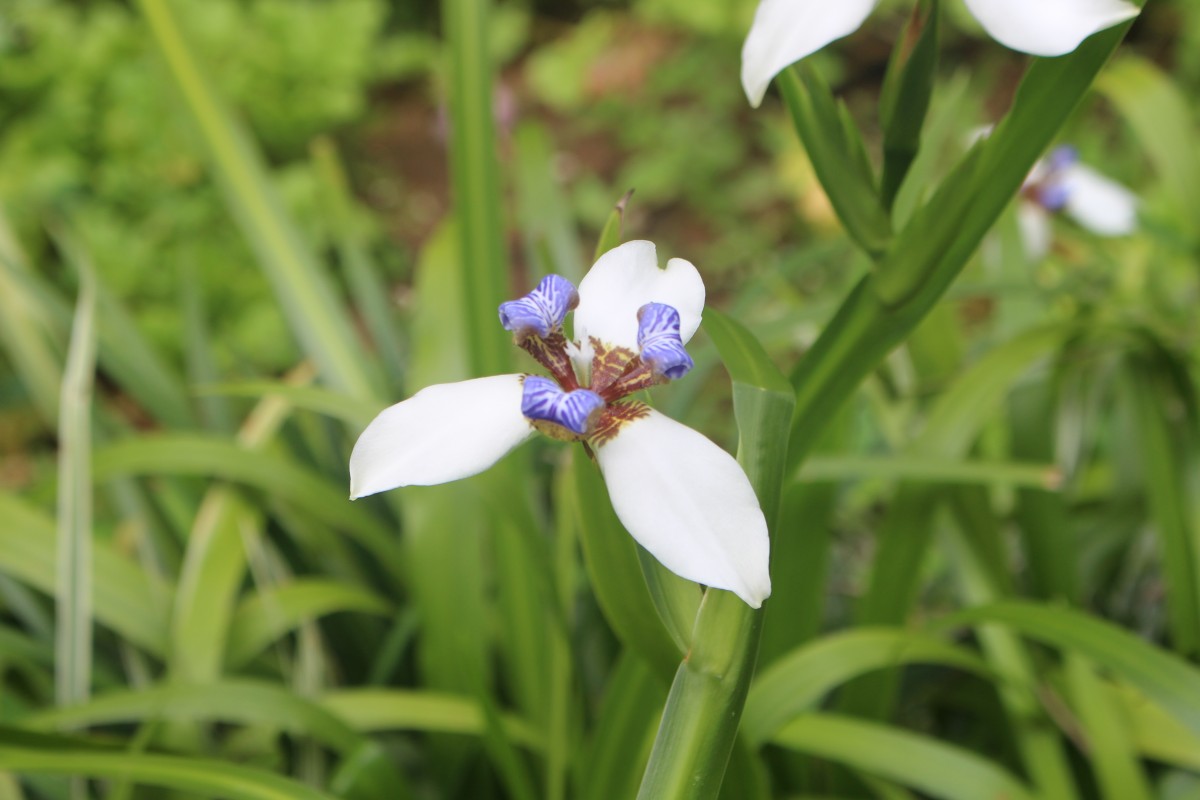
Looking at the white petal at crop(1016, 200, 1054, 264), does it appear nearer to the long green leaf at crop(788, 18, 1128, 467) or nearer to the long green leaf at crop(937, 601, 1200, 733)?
the long green leaf at crop(937, 601, 1200, 733)

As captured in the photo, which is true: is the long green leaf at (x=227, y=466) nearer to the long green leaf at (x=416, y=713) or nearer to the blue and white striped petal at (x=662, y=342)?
the long green leaf at (x=416, y=713)

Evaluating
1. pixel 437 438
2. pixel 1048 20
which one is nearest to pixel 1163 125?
pixel 1048 20

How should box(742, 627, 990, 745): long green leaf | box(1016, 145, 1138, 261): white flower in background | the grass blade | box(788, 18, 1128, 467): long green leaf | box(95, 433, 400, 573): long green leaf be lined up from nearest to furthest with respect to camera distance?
box(788, 18, 1128, 467): long green leaf, box(742, 627, 990, 745): long green leaf, box(95, 433, 400, 573): long green leaf, the grass blade, box(1016, 145, 1138, 261): white flower in background

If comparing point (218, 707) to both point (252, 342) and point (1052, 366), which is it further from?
point (252, 342)

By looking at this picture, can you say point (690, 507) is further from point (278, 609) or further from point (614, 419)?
point (278, 609)

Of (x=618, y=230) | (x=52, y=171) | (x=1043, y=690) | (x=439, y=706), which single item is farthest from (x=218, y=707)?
(x=52, y=171)

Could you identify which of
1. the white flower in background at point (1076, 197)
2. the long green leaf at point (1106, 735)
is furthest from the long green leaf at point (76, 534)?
the white flower in background at point (1076, 197)

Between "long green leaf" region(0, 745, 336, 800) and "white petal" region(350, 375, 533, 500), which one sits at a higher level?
"white petal" region(350, 375, 533, 500)

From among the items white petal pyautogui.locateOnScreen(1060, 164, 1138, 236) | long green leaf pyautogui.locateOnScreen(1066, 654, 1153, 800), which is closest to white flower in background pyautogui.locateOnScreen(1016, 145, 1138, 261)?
white petal pyautogui.locateOnScreen(1060, 164, 1138, 236)
